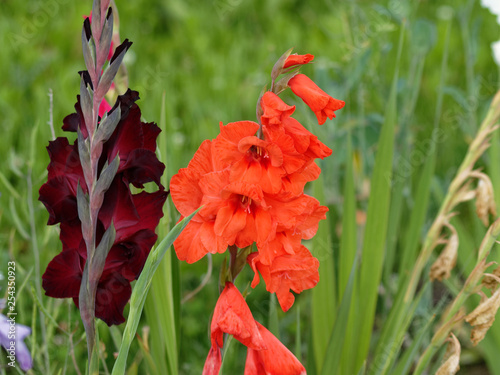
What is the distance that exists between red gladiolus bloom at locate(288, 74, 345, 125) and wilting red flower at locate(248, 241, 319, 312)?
6.7 inches

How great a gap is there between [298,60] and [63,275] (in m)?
0.39

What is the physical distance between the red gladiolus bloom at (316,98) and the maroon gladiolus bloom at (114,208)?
19cm

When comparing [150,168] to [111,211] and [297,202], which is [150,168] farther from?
[297,202]

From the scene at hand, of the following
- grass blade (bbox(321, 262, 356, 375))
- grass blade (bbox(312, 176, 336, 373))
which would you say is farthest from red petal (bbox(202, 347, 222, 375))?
grass blade (bbox(312, 176, 336, 373))

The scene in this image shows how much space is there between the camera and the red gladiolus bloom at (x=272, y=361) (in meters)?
0.74

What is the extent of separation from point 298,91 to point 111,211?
27 cm

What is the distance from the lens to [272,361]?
2.46 ft

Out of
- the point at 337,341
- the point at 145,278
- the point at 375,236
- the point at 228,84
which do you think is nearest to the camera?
the point at 145,278

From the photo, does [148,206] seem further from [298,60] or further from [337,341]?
[337,341]

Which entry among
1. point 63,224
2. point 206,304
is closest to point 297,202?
point 63,224

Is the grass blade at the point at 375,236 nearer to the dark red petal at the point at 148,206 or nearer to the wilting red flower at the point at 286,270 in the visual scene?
the wilting red flower at the point at 286,270

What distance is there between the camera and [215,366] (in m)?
0.74

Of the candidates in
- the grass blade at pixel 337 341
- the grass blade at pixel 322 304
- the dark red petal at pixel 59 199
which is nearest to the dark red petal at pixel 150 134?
the dark red petal at pixel 59 199

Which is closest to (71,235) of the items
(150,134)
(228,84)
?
(150,134)
